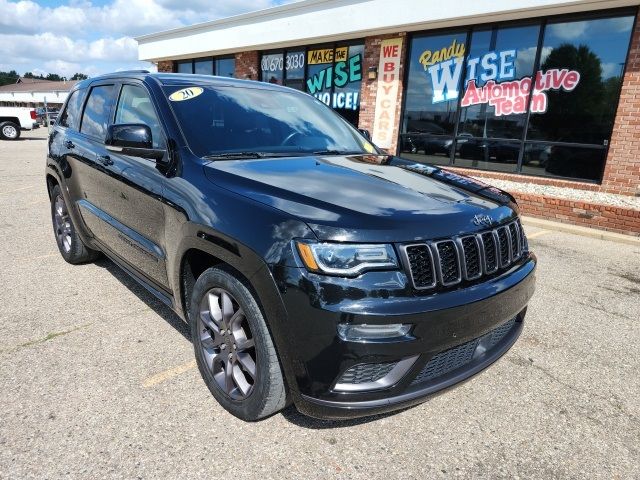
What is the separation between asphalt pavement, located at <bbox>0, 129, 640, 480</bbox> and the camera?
6.97 ft

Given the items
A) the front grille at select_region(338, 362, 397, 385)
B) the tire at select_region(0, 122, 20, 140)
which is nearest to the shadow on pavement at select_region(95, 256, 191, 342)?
the front grille at select_region(338, 362, 397, 385)

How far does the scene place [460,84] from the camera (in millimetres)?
10531

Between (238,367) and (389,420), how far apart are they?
0.85 meters

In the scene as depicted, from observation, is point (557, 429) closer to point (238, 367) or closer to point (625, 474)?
point (625, 474)

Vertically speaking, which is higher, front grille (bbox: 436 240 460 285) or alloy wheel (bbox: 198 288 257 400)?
front grille (bbox: 436 240 460 285)

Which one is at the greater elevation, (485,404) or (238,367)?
(238,367)

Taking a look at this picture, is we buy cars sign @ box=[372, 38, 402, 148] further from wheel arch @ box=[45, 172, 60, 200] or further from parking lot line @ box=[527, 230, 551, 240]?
wheel arch @ box=[45, 172, 60, 200]

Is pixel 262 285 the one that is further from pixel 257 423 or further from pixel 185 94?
pixel 185 94

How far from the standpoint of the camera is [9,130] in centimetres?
2223

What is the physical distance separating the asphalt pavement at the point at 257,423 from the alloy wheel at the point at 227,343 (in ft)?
0.65

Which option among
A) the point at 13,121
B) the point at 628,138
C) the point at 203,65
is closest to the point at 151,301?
the point at 628,138

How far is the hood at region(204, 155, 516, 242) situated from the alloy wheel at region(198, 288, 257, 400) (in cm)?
58

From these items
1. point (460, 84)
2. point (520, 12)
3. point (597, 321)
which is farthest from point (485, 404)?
point (460, 84)

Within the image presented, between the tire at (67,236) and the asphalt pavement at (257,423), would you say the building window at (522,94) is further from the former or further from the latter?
the tire at (67,236)
